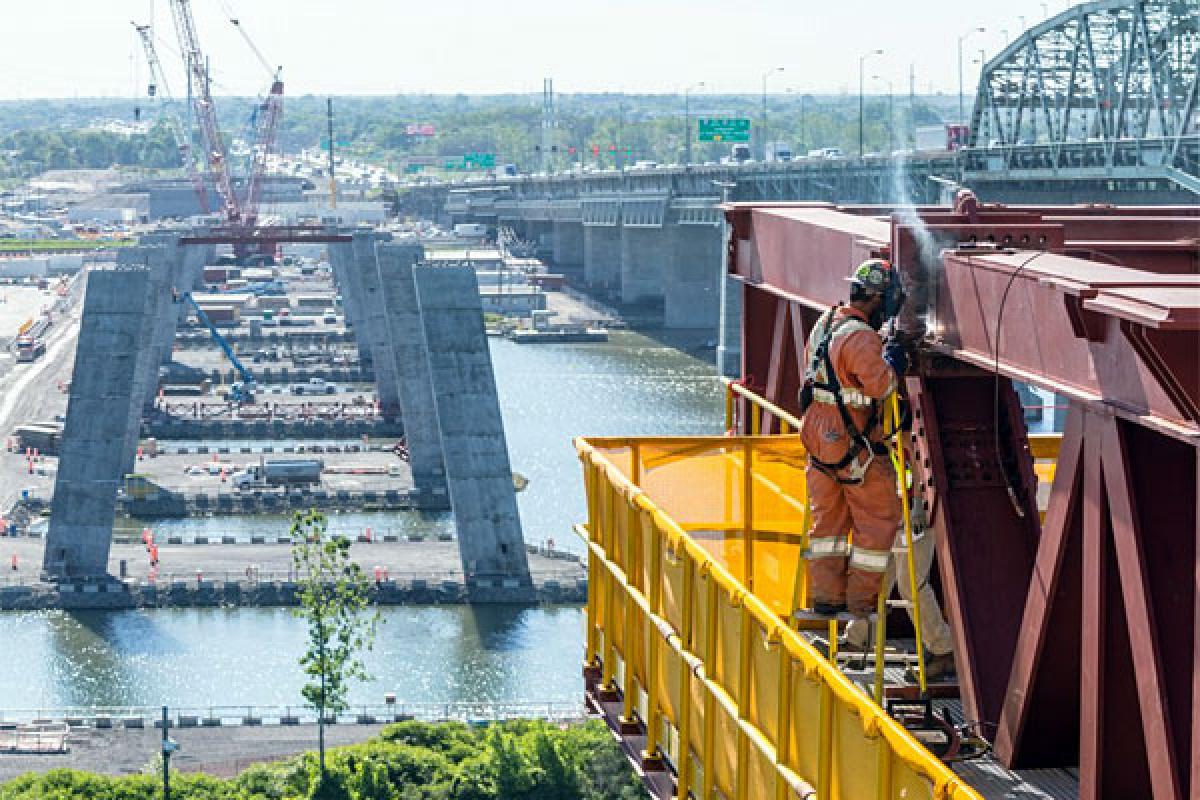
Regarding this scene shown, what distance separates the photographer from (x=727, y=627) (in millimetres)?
9570

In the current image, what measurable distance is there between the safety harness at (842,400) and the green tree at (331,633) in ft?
103

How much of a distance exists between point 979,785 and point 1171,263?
3.70 meters

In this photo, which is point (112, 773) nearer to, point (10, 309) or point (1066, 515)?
point (1066, 515)

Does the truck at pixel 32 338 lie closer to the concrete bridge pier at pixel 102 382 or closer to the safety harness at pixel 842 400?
the concrete bridge pier at pixel 102 382

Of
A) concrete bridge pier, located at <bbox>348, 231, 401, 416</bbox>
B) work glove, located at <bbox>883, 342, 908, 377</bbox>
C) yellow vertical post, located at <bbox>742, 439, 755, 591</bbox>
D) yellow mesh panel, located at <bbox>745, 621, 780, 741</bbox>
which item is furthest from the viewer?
concrete bridge pier, located at <bbox>348, 231, 401, 416</bbox>

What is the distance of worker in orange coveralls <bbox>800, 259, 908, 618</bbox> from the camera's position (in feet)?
31.3

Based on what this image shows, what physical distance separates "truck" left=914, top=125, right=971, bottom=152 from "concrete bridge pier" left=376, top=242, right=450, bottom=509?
30298 millimetres

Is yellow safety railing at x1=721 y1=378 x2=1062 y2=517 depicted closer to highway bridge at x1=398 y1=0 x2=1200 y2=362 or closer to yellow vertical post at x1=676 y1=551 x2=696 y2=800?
yellow vertical post at x1=676 y1=551 x2=696 y2=800

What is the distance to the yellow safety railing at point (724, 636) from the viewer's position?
766 centimetres

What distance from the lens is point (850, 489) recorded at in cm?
982

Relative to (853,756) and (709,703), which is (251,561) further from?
(853,756)

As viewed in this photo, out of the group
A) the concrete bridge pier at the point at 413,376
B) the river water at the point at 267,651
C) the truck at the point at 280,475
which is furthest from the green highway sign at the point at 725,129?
the river water at the point at 267,651

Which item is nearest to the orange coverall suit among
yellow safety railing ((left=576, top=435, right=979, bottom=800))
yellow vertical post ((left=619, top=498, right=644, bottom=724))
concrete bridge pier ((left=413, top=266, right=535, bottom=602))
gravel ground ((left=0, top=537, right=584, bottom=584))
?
yellow safety railing ((left=576, top=435, right=979, bottom=800))

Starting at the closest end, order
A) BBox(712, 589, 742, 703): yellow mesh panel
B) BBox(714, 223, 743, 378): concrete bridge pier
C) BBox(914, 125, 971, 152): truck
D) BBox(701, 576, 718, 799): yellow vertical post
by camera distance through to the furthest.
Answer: BBox(712, 589, 742, 703): yellow mesh panel < BBox(701, 576, 718, 799): yellow vertical post < BBox(714, 223, 743, 378): concrete bridge pier < BBox(914, 125, 971, 152): truck
